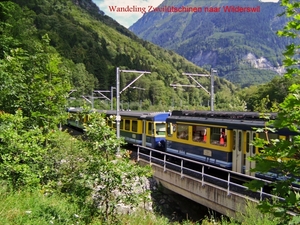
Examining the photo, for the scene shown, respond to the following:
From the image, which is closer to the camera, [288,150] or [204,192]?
[288,150]

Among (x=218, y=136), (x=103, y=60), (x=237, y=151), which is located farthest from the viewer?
(x=103, y=60)

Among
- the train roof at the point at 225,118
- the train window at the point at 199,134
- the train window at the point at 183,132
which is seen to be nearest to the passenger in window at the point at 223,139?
the train roof at the point at 225,118

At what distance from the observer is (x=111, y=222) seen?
23.0 feet

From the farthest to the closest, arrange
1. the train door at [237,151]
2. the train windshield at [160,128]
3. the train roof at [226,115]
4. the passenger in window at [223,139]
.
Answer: the train windshield at [160,128] → the passenger in window at [223,139] → the train roof at [226,115] → the train door at [237,151]

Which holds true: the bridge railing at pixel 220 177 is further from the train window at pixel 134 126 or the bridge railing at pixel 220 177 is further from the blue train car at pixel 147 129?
the train window at pixel 134 126

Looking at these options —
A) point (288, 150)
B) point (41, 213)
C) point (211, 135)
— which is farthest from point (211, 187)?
point (288, 150)

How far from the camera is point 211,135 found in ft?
47.6

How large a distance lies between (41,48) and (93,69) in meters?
82.6

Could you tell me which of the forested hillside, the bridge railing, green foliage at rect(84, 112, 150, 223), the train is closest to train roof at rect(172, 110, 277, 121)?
the train

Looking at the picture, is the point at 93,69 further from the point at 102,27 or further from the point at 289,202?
the point at 289,202

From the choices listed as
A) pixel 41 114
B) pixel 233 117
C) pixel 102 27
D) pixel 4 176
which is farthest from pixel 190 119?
pixel 102 27

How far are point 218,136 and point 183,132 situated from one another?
9.76 ft

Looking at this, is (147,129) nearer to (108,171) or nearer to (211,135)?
(211,135)

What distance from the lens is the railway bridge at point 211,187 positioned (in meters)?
10.8
